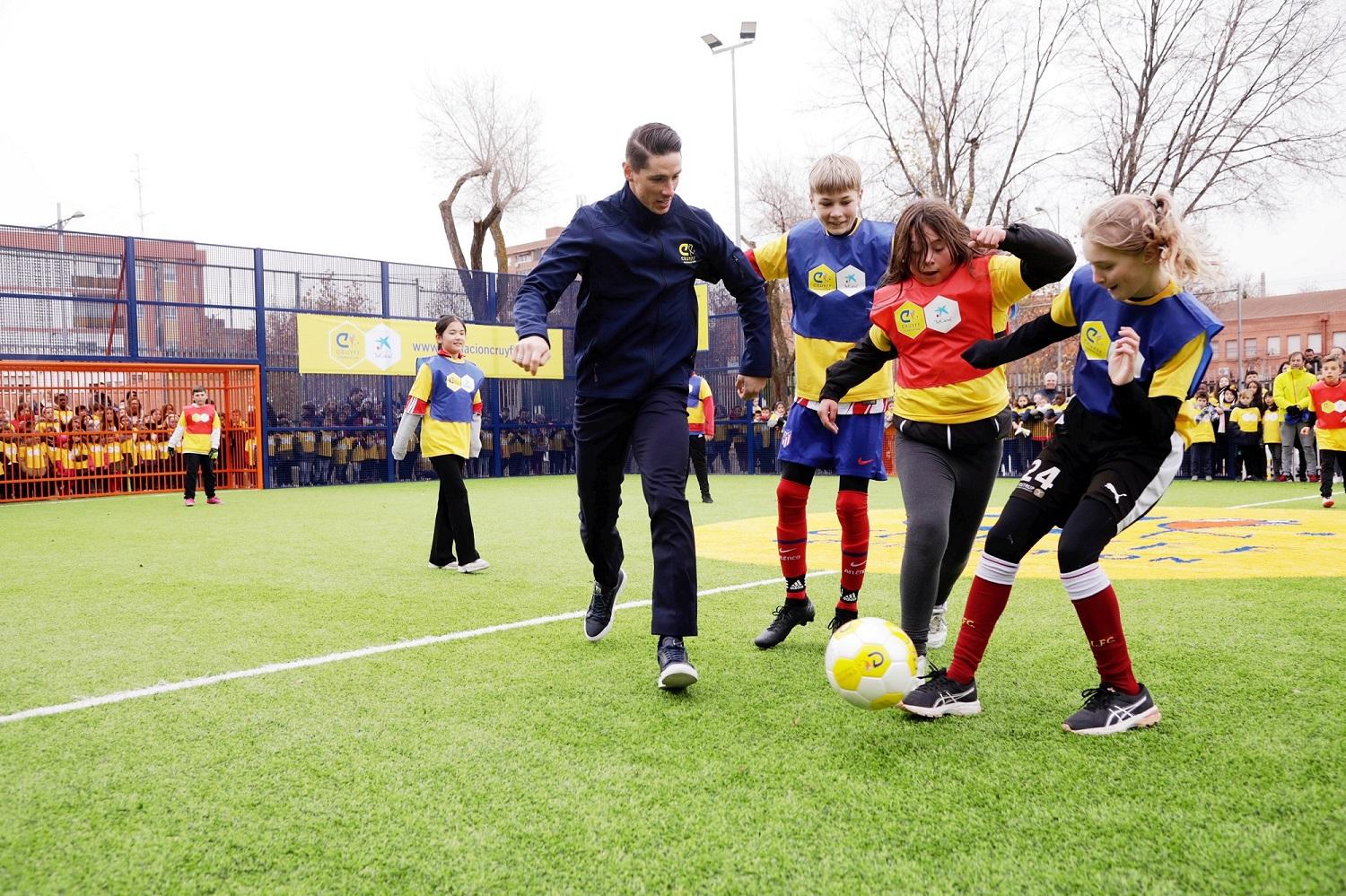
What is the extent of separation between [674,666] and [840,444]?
4.62 ft

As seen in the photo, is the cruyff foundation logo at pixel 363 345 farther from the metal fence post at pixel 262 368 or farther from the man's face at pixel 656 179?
the man's face at pixel 656 179

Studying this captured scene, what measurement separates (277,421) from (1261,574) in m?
18.7

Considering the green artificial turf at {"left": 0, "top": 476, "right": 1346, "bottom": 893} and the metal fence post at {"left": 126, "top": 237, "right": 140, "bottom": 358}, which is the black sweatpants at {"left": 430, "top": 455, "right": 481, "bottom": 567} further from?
the metal fence post at {"left": 126, "top": 237, "right": 140, "bottom": 358}

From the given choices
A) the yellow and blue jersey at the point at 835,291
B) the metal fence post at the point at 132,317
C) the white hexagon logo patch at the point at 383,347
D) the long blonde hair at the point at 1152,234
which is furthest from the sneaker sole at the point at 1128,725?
the white hexagon logo patch at the point at 383,347

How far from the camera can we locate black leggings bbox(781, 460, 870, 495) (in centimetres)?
437

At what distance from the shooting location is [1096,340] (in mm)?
3096

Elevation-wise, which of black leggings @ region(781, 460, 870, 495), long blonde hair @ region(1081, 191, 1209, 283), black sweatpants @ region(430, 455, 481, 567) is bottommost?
black sweatpants @ region(430, 455, 481, 567)

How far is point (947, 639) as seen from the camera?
4.51 metres

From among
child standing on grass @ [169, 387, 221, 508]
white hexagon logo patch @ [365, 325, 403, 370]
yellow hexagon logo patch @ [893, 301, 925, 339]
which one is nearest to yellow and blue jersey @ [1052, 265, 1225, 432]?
yellow hexagon logo patch @ [893, 301, 925, 339]

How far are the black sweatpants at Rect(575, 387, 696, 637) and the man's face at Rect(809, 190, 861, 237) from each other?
3.37ft

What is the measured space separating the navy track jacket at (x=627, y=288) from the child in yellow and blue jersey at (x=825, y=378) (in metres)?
0.51

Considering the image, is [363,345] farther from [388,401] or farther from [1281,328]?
[1281,328]

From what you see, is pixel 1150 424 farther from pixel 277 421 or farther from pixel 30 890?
pixel 277 421

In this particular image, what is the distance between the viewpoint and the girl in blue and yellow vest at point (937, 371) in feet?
12.1
